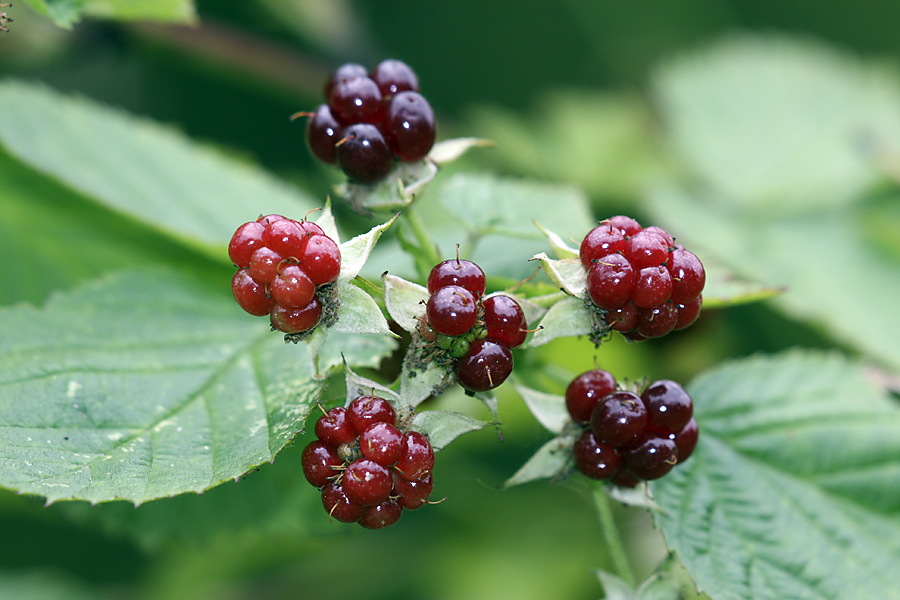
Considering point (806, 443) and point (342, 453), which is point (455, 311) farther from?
Answer: point (806, 443)

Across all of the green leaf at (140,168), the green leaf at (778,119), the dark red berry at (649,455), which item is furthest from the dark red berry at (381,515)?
the green leaf at (778,119)

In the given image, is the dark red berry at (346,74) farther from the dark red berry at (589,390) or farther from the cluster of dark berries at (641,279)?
the dark red berry at (589,390)

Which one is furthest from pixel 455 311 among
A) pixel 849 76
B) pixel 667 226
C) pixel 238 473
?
pixel 849 76

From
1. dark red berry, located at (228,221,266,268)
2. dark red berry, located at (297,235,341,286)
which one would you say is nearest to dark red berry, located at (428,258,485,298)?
dark red berry, located at (297,235,341,286)

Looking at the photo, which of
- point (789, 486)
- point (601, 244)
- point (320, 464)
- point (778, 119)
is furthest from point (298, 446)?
point (778, 119)

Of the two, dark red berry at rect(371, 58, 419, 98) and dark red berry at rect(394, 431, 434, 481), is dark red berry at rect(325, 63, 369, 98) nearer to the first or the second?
dark red berry at rect(371, 58, 419, 98)

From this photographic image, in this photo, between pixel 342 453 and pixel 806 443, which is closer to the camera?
pixel 342 453
